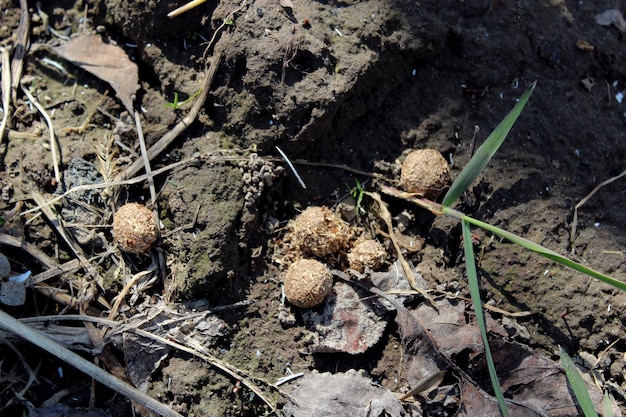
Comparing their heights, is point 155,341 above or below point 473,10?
below

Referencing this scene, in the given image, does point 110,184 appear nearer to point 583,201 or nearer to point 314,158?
point 314,158

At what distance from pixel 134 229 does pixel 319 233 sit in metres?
0.84

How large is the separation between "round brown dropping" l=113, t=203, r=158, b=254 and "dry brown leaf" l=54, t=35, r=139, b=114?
56cm

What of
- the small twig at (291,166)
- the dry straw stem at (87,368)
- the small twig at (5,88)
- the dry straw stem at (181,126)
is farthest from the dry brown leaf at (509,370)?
the small twig at (5,88)

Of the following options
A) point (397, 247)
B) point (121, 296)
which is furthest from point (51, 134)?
point (397, 247)

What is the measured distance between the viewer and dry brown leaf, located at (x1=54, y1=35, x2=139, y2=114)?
2.85 metres

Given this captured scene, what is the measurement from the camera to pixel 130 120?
2822mm

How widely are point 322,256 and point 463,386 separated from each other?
2.86 feet

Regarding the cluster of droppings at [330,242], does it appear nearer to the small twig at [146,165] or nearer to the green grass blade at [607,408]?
the small twig at [146,165]

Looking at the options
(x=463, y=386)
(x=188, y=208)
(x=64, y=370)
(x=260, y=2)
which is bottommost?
(x=64, y=370)

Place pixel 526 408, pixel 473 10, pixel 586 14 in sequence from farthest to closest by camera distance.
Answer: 1. pixel 586 14
2. pixel 473 10
3. pixel 526 408

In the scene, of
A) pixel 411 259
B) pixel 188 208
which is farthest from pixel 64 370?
pixel 411 259

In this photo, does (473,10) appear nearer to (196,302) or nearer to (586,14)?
(586,14)

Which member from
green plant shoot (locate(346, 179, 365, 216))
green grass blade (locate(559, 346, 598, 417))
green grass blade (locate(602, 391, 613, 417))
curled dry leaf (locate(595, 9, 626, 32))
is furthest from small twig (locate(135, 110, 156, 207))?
curled dry leaf (locate(595, 9, 626, 32))
